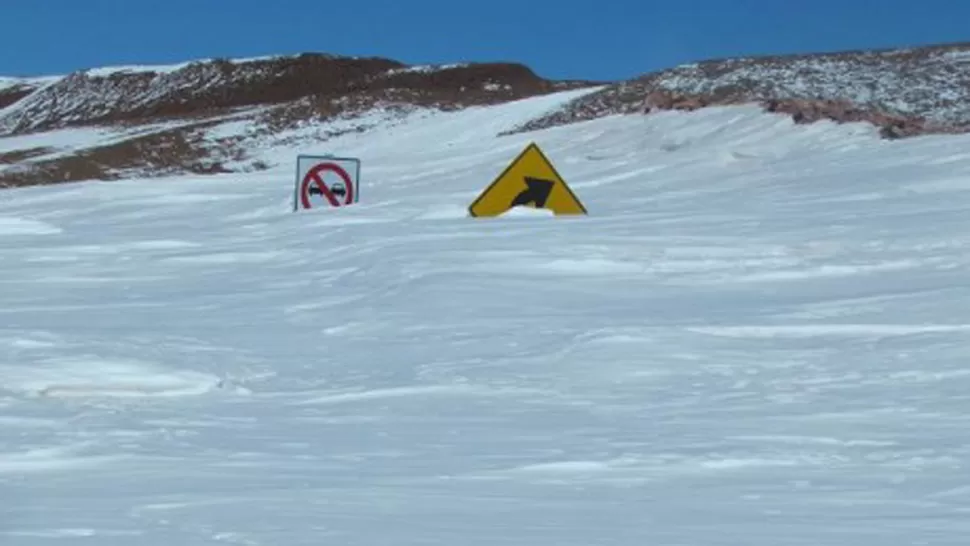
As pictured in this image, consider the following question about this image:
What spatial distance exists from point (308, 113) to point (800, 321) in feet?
158

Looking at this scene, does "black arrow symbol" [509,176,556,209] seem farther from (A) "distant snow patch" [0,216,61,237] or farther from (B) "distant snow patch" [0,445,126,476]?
(B) "distant snow patch" [0,445,126,476]

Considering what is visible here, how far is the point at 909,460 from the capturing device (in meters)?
4.99

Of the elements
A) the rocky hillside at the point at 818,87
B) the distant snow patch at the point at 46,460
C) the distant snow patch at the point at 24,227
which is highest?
the rocky hillside at the point at 818,87

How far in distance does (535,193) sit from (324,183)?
14.7 ft

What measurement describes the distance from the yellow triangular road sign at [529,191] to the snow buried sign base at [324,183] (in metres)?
3.83

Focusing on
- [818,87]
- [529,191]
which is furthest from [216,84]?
[529,191]

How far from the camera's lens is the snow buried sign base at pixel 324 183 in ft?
60.0

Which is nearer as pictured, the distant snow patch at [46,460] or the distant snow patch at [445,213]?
the distant snow patch at [46,460]

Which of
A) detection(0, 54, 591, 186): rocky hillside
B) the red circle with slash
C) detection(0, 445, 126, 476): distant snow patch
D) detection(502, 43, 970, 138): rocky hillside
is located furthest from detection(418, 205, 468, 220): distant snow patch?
detection(0, 54, 591, 186): rocky hillside

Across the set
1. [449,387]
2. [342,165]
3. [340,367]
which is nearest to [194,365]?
[340,367]

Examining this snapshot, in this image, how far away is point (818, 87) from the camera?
109ft

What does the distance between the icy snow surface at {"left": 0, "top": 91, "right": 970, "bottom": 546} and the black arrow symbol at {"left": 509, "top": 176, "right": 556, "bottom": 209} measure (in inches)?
20.7

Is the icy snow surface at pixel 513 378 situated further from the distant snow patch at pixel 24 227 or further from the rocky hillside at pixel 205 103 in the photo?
the rocky hillside at pixel 205 103

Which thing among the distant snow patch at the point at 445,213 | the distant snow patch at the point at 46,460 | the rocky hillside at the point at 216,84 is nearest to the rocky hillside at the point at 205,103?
the rocky hillside at the point at 216,84
